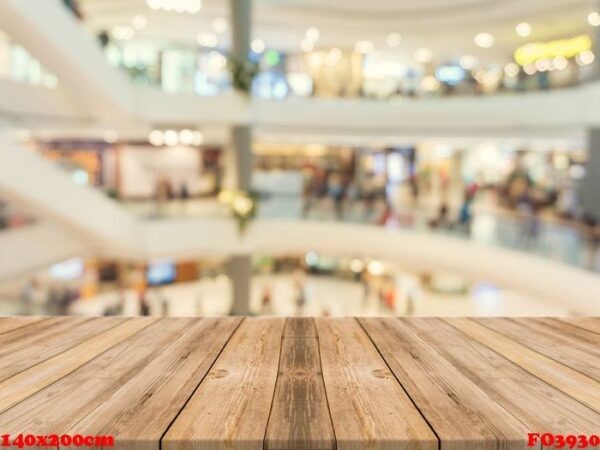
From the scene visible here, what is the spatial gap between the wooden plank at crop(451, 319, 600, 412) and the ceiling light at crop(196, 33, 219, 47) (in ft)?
59.2

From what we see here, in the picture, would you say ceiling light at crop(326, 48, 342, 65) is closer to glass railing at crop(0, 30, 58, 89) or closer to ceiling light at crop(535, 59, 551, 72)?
ceiling light at crop(535, 59, 551, 72)

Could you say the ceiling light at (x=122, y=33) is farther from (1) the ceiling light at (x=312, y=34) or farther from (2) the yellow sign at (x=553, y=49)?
(2) the yellow sign at (x=553, y=49)

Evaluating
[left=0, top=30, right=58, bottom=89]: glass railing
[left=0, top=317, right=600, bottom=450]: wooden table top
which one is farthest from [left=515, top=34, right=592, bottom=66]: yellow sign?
[left=0, top=317, right=600, bottom=450]: wooden table top

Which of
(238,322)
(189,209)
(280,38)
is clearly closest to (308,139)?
A: (280,38)

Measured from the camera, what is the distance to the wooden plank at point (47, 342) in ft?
6.27

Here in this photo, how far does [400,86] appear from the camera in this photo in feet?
50.1

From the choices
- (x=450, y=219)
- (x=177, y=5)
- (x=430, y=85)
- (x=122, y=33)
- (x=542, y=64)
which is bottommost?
(x=450, y=219)

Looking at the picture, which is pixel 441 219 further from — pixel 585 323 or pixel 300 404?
pixel 300 404

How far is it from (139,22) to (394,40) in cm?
777

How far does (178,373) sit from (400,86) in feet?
47.0

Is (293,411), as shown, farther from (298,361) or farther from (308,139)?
(308,139)

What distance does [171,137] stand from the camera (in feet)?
59.3

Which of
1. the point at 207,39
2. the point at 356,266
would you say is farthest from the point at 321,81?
the point at 356,266

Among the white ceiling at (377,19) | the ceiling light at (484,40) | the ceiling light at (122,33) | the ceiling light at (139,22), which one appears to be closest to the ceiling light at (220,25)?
the white ceiling at (377,19)
